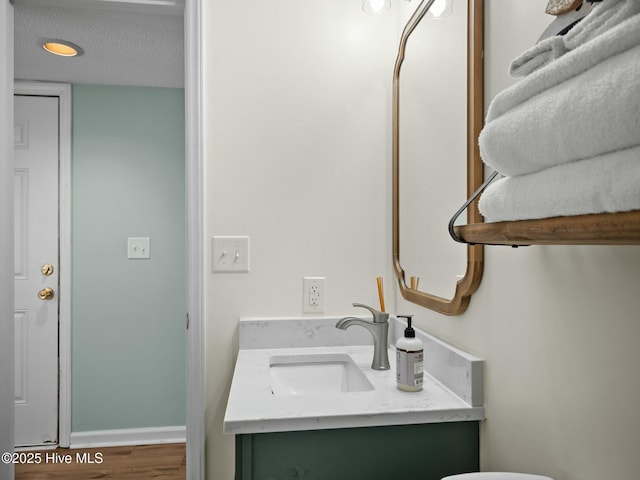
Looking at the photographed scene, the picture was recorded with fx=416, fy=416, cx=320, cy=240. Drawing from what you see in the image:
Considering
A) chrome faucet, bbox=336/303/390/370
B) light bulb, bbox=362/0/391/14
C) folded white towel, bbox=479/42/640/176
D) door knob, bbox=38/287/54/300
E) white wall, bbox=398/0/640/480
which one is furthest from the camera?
door knob, bbox=38/287/54/300

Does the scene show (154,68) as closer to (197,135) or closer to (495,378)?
(197,135)

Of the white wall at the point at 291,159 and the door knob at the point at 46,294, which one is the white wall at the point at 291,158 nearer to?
the white wall at the point at 291,159

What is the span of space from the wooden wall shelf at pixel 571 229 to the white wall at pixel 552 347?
0.17 m

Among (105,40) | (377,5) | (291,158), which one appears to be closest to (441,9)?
(377,5)

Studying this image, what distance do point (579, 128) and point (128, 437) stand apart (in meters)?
2.77

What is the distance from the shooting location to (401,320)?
1.37 metres

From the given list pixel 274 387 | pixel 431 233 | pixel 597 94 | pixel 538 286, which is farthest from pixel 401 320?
pixel 597 94

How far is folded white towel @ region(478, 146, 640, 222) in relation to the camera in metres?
0.34

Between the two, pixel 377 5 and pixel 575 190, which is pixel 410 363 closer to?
pixel 575 190

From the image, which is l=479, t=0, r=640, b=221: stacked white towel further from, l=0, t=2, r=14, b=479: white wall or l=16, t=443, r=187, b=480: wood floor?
l=16, t=443, r=187, b=480: wood floor

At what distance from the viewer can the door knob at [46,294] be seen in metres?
2.35

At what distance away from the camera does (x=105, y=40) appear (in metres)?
1.91

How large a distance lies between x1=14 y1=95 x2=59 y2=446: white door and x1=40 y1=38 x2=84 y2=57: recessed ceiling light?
494mm

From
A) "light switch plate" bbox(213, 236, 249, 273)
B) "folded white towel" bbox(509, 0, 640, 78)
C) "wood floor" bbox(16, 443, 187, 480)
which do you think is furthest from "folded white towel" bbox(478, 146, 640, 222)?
"wood floor" bbox(16, 443, 187, 480)
